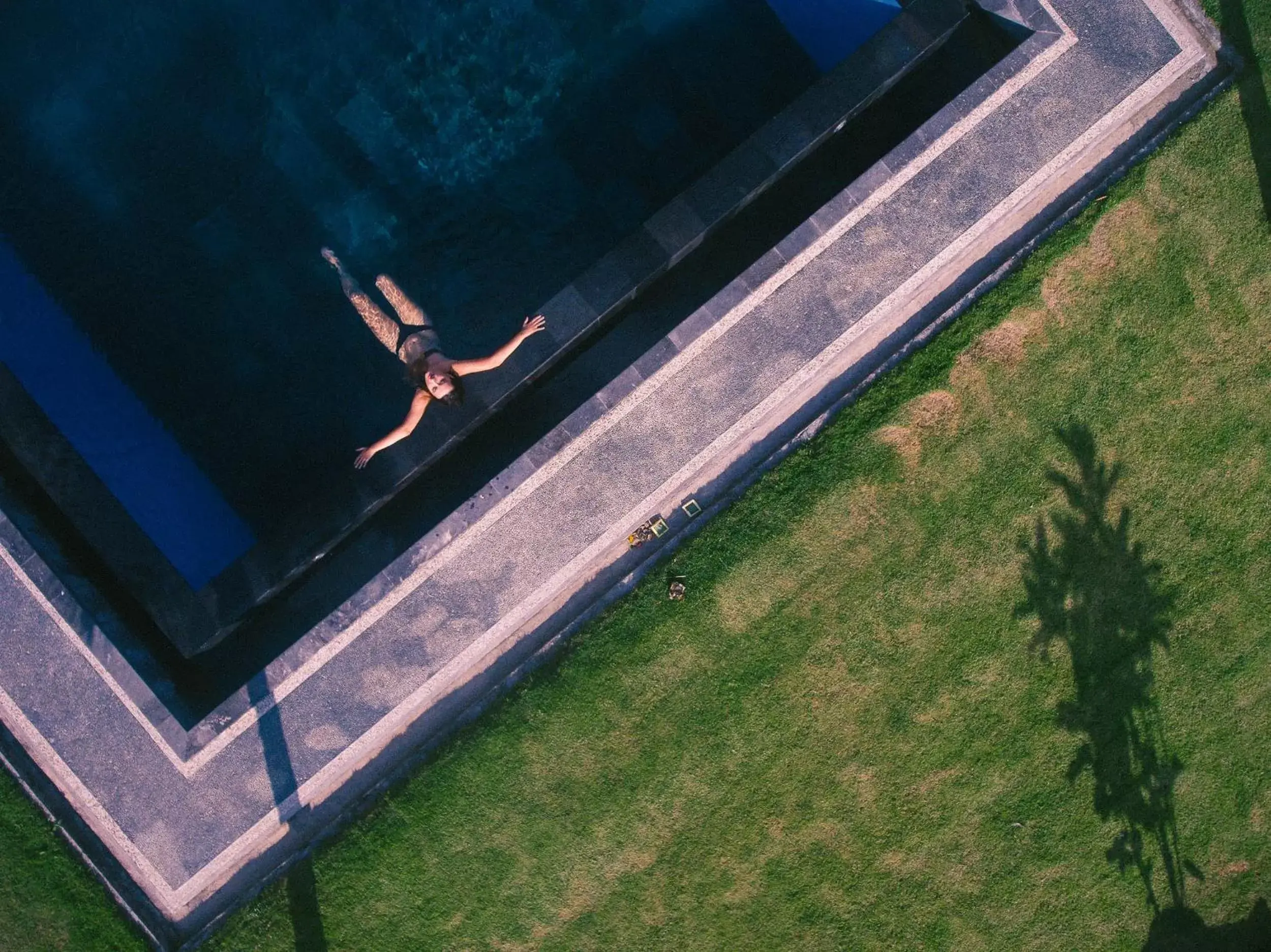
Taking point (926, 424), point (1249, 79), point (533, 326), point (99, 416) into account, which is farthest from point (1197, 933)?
point (99, 416)

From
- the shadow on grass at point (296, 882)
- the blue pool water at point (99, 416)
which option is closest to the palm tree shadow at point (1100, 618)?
the shadow on grass at point (296, 882)

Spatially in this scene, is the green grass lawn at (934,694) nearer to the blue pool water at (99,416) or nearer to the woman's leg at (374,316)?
the blue pool water at (99,416)

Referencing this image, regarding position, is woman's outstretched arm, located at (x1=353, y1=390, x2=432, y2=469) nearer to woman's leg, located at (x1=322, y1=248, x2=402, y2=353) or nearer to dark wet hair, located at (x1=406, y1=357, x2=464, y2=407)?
dark wet hair, located at (x1=406, y1=357, x2=464, y2=407)

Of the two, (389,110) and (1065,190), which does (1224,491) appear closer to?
(1065,190)

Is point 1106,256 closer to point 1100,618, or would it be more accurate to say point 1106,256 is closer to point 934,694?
point 1100,618

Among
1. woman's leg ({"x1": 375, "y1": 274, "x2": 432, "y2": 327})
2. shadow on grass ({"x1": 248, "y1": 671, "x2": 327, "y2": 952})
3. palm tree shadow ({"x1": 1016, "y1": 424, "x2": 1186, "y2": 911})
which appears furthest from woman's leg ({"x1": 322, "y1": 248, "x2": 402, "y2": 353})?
palm tree shadow ({"x1": 1016, "y1": 424, "x2": 1186, "y2": 911})

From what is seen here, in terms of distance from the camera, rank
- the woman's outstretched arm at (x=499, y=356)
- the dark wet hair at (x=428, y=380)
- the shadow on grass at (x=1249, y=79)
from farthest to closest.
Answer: the shadow on grass at (x=1249, y=79), the woman's outstretched arm at (x=499, y=356), the dark wet hair at (x=428, y=380)
